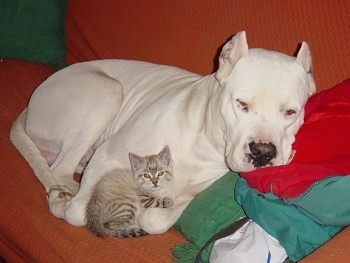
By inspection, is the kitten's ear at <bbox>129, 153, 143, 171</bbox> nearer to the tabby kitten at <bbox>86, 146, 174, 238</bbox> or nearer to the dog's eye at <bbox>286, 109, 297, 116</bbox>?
the tabby kitten at <bbox>86, 146, 174, 238</bbox>

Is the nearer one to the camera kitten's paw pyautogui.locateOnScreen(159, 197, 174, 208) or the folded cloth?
the folded cloth

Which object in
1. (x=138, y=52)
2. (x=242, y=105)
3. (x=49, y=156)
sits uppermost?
(x=242, y=105)

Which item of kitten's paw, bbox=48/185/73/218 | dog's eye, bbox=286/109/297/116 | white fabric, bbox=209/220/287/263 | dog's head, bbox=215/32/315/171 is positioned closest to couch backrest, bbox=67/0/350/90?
dog's head, bbox=215/32/315/171

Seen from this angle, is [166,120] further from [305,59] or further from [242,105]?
[305,59]

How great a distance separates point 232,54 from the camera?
6.15 ft

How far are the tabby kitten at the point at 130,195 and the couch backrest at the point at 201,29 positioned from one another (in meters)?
0.77

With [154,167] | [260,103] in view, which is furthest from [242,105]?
[154,167]

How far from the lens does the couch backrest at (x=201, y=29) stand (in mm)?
2209

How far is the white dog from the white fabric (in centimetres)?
22

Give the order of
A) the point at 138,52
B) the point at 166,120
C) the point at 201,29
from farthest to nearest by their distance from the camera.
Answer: the point at 138,52, the point at 201,29, the point at 166,120

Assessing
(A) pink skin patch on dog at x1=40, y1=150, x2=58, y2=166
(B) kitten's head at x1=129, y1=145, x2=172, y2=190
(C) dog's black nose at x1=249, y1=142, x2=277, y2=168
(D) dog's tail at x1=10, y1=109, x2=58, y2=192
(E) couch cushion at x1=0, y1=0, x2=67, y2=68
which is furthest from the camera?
(E) couch cushion at x1=0, y1=0, x2=67, y2=68

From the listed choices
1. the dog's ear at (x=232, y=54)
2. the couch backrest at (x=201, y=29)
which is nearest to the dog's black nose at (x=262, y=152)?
the dog's ear at (x=232, y=54)

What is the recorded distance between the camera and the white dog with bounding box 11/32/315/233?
1.77 meters

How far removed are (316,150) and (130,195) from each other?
0.69 meters
